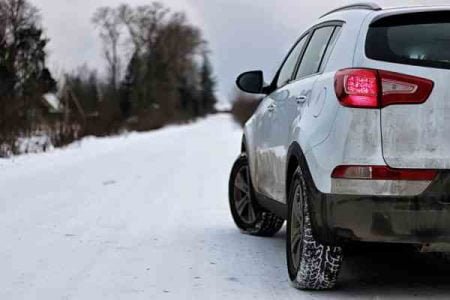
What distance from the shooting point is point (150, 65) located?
217ft

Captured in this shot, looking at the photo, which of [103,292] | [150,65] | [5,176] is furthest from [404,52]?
[150,65]

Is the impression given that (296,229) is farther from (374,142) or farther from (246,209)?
(246,209)

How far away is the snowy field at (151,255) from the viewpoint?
15.8ft

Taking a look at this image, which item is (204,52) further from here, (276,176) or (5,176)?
(276,176)

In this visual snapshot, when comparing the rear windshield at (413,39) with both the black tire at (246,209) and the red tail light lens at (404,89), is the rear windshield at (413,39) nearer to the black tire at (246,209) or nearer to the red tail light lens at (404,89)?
the red tail light lens at (404,89)

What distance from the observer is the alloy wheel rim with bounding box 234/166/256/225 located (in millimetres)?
7102

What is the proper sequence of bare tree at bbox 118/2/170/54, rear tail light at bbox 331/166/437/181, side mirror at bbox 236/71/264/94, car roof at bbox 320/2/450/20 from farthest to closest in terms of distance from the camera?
bare tree at bbox 118/2/170/54, side mirror at bbox 236/71/264/94, car roof at bbox 320/2/450/20, rear tail light at bbox 331/166/437/181

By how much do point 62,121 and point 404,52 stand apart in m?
20.1

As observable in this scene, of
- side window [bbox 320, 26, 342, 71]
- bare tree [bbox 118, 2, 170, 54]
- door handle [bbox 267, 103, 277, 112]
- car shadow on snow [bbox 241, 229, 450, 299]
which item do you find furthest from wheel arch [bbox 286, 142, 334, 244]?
bare tree [bbox 118, 2, 170, 54]

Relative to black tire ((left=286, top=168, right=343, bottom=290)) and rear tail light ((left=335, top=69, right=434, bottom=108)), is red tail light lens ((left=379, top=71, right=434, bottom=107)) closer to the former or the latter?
rear tail light ((left=335, top=69, right=434, bottom=108))

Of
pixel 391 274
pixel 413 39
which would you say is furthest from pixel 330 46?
pixel 391 274

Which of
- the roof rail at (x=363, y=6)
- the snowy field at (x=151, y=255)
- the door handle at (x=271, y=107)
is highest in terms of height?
the roof rail at (x=363, y=6)

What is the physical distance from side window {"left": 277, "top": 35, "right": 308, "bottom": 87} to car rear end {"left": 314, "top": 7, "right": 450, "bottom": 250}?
1.80 meters

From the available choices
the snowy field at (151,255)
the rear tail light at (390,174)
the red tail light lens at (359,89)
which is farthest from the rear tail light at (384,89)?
the snowy field at (151,255)
